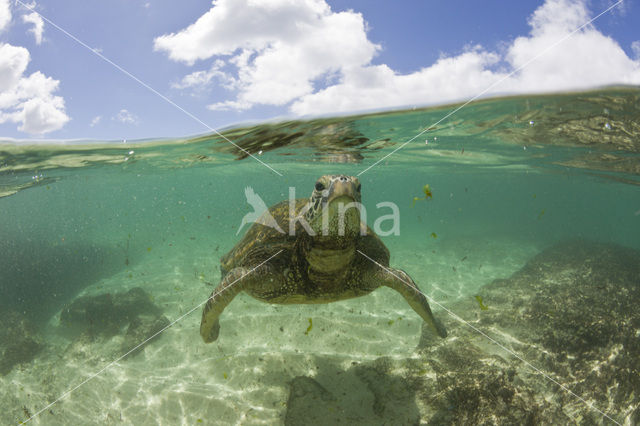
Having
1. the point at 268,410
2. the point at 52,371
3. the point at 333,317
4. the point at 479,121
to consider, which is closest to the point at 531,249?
the point at 479,121

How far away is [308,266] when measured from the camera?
5363 millimetres

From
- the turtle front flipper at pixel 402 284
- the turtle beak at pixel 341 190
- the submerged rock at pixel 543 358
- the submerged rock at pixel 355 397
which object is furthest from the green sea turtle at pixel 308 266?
the submerged rock at pixel 355 397

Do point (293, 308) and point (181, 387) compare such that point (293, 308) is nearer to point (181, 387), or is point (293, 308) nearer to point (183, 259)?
point (181, 387)

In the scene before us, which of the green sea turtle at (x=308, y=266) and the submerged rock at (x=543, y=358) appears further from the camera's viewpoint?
the submerged rock at (x=543, y=358)

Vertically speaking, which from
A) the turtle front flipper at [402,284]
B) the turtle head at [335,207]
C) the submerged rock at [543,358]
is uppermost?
the turtle head at [335,207]

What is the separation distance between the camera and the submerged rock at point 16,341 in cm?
880

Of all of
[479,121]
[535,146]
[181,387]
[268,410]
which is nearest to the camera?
[268,410]

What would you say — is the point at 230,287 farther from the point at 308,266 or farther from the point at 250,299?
the point at 250,299

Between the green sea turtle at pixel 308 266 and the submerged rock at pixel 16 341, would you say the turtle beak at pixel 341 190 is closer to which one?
the green sea turtle at pixel 308 266

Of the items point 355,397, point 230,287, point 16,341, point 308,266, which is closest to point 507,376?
point 355,397

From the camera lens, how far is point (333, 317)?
914 centimetres

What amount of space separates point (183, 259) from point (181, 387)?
11863mm

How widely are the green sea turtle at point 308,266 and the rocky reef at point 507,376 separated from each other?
3.28 ft

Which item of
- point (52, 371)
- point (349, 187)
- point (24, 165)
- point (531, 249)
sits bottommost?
point (531, 249)
